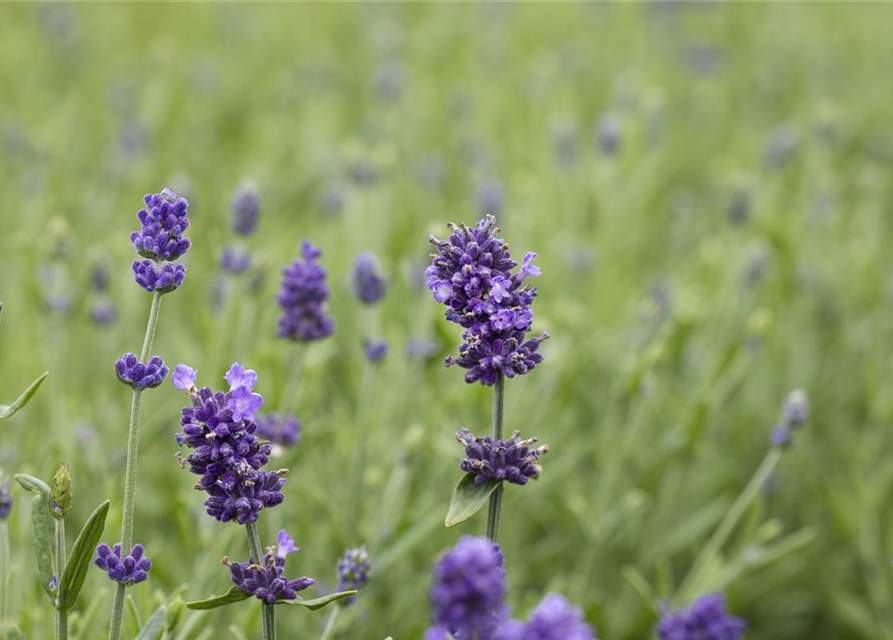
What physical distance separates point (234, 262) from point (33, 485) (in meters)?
1.28

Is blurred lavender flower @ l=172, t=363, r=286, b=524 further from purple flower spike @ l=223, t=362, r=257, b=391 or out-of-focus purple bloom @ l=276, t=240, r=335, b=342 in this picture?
out-of-focus purple bloom @ l=276, t=240, r=335, b=342

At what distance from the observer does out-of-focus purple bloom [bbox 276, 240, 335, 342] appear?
210 cm

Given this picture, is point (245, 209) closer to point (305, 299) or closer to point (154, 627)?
point (305, 299)

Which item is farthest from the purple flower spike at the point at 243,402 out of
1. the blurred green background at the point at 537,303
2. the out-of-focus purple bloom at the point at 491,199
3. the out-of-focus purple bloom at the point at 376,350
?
the out-of-focus purple bloom at the point at 491,199

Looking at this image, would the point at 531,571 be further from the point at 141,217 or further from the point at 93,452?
the point at 141,217

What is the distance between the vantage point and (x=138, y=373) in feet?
4.54

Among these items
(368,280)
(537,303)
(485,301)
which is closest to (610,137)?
(537,303)

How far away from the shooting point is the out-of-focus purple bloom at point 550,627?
1.03m

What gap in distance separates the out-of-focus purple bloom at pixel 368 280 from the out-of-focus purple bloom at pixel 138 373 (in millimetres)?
1107

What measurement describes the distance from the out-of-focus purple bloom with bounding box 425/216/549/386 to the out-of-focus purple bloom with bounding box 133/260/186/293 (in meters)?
0.36

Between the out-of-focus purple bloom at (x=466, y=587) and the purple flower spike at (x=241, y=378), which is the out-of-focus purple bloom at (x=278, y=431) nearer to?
the purple flower spike at (x=241, y=378)

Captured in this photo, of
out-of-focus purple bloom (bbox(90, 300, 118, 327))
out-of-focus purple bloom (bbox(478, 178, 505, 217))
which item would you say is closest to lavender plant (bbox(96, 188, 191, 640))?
out-of-focus purple bloom (bbox(90, 300, 118, 327))

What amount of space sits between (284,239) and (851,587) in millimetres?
2491

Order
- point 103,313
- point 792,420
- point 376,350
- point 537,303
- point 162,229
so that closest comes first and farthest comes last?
1. point 162,229
2. point 792,420
3. point 376,350
4. point 103,313
5. point 537,303
